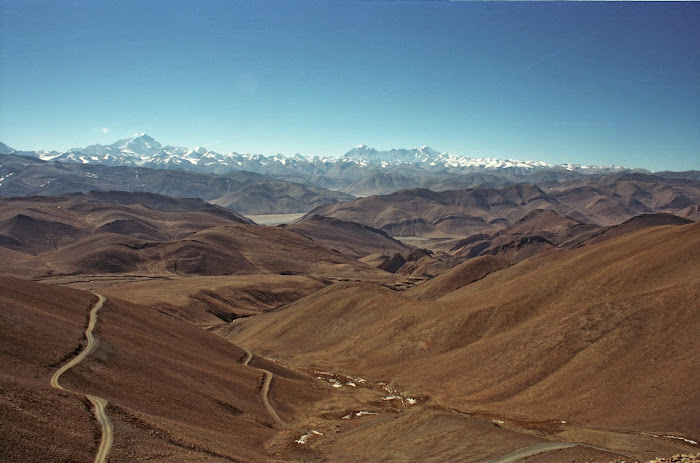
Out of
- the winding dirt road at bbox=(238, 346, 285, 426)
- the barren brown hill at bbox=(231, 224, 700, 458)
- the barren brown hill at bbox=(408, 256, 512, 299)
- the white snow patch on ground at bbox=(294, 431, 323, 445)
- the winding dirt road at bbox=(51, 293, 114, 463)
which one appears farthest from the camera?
the barren brown hill at bbox=(408, 256, 512, 299)

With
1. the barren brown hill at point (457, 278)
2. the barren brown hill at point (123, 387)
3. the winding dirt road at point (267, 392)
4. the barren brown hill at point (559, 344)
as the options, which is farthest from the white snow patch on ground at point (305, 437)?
the barren brown hill at point (457, 278)

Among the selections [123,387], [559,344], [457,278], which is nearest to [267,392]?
[123,387]

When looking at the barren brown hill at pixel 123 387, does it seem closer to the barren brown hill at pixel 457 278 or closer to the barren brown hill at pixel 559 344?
the barren brown hill at pixel 559 344

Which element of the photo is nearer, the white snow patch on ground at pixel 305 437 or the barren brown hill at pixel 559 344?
the white snow patch on ground at pixel 305 437

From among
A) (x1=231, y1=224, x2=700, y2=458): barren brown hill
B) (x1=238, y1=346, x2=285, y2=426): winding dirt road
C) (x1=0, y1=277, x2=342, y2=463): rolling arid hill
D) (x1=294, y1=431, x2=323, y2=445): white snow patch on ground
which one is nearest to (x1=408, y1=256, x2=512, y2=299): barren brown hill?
(x1=231, y1=224, x2=700, y2=458): barren brown hill

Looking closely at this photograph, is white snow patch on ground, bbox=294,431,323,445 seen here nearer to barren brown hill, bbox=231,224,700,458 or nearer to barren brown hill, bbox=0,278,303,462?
barren brown hill, bbox=0,278,303,462

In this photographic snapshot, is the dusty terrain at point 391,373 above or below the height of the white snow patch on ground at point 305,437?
above

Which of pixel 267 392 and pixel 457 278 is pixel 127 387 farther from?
pixel 457 278

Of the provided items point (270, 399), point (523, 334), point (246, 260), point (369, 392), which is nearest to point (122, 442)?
point (270, 399)
